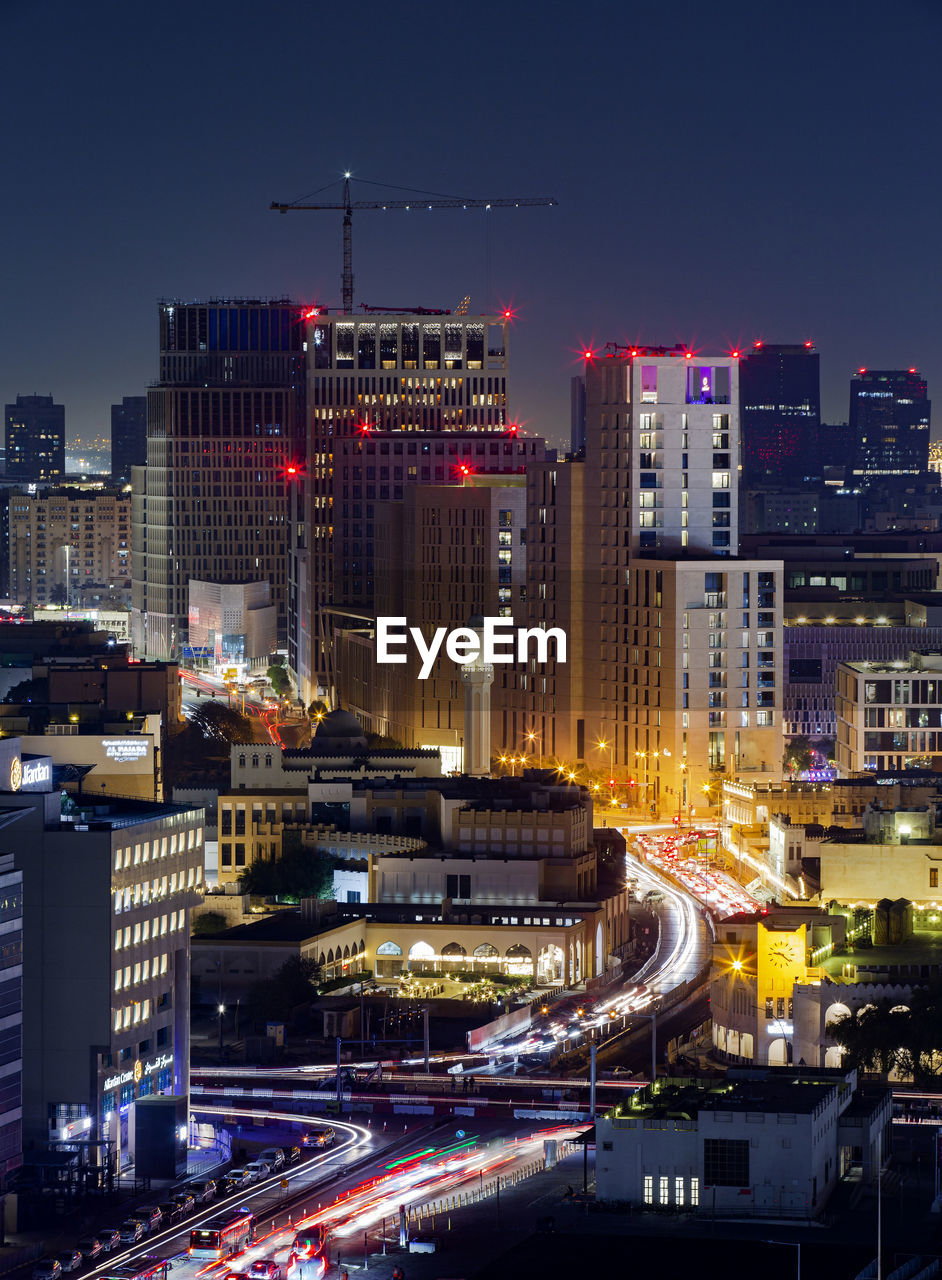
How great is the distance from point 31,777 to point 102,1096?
13928 millimetres

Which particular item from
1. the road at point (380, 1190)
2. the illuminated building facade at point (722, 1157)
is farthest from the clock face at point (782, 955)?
the illuminated building facade at point (722, 1157)

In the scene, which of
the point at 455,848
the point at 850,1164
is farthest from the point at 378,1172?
the point at 455,848

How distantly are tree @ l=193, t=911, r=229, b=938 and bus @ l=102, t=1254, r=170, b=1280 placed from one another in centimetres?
5622

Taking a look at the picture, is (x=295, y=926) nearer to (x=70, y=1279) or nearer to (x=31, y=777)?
(x=31, y=777)

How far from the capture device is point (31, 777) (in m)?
130

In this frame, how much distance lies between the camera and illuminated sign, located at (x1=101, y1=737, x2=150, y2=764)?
193250 millimetres

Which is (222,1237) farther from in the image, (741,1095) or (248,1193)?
(741,1095)

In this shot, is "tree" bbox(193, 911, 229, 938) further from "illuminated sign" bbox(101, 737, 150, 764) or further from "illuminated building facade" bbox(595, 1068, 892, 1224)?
"illuminated building facade" bbox(595, 1068, 892, 1224)

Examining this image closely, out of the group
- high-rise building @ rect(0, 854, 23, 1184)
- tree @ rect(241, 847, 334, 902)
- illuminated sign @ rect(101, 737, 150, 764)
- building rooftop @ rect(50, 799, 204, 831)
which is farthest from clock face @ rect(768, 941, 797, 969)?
illuminated sign @ rect(101, 737, 150, 764)

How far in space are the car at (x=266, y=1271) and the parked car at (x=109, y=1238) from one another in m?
5.21

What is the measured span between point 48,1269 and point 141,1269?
281cm

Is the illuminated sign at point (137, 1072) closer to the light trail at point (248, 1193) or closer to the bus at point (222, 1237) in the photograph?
the light trail at point (248, 1193)

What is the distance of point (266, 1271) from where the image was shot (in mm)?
105625

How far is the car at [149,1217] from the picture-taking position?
366 feet
